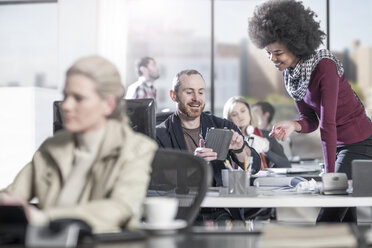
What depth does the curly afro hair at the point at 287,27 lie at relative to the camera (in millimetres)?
2598

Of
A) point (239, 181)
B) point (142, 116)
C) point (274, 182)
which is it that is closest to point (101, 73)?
point (142, 116)

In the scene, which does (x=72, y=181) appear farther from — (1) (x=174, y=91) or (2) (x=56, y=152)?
(1) (x=174, y=91)

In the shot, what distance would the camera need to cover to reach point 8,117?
2621 millimetres

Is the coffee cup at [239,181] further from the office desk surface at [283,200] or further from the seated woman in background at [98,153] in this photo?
the seated woman in background at [98,153]

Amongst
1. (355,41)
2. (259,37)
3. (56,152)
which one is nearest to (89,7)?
(259,37)

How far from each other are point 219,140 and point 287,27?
55 cm

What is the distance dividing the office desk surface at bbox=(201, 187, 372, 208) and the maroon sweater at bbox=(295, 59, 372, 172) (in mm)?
311

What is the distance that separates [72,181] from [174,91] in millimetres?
1815

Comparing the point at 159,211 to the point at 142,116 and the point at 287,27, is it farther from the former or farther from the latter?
the point at 287,27

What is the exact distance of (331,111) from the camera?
253 cm

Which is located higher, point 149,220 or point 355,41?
point 355,41

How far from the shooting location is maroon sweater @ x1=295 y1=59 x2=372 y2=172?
2.53 meters

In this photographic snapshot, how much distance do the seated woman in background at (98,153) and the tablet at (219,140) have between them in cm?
122

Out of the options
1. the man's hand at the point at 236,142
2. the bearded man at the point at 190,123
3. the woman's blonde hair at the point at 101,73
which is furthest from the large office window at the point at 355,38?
the woman's blonde hair at the point at 101,73
